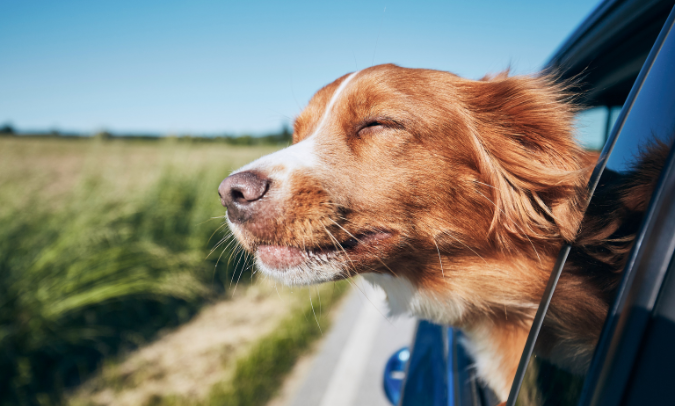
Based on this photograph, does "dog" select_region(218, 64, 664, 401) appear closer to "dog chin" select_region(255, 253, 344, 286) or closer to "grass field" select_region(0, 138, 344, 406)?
"dog chin" select_region(255, 253, 344, 286)

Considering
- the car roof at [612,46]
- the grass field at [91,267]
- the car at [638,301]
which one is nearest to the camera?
the car at [638,301]

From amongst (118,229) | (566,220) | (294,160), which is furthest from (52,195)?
(566,220)

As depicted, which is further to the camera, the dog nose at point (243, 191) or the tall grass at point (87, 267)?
the tall grass at point (87, 267)

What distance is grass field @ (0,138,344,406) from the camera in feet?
11.8

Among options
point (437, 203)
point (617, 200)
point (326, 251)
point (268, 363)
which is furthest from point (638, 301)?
point (268, 363)

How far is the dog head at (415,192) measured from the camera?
1439 millimetres

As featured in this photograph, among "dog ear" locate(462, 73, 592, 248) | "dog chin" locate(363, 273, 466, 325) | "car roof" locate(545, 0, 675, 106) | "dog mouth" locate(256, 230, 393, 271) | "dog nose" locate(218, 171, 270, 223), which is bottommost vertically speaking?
"dog chin" locate(363, 273, 466, 325)

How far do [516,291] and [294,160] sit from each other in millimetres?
963

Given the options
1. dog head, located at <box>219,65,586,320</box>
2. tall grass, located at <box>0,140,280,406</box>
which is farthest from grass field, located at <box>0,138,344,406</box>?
dog head, located at <box>219,65,586,320</box>

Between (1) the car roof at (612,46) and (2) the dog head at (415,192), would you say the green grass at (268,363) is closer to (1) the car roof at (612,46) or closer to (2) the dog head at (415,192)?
(2) the dog head at (415,192)

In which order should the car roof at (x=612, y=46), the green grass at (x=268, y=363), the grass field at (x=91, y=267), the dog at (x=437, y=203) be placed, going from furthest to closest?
the grass field at (x=91, y=267) → the green grass at (x=268, y=363) → the dog at (x=437, y=203) → the car roof at (x=612, y=46)

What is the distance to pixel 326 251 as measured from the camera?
1.49m

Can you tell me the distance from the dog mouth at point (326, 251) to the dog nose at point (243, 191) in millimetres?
164

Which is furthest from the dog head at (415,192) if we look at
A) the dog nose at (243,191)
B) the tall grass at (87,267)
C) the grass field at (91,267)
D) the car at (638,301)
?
the grass field at (91,267)
